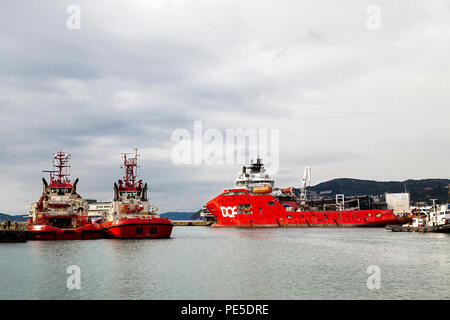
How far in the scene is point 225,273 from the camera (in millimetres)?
29859

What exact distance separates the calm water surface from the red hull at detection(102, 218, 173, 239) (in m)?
7.22

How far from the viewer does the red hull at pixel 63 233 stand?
182 ft

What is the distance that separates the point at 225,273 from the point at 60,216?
37.1m

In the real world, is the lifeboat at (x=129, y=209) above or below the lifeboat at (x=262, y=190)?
below

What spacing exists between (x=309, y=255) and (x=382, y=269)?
964cm

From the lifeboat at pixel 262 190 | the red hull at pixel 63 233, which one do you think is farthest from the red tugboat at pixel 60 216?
the lifeboat at pixel 262 190

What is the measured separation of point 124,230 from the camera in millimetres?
52688

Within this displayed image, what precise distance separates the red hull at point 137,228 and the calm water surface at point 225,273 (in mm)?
7216

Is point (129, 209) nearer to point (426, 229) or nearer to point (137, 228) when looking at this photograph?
point (137, 228)

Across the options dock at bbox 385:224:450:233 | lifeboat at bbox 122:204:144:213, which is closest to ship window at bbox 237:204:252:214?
dock at bbox 385:224:450:233

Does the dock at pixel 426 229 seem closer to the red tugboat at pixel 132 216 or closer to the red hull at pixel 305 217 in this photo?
the red hull at pixel 305 217

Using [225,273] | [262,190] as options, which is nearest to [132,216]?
[225,273]
